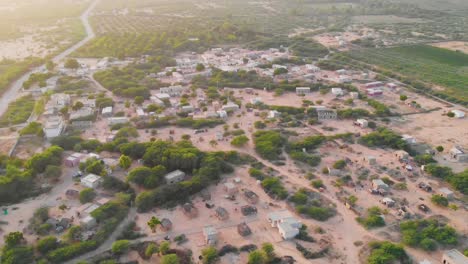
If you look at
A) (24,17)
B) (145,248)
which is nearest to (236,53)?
(145,248)

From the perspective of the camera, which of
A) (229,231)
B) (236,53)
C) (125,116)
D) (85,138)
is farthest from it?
(236,53)

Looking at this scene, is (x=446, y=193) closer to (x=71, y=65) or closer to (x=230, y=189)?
(x=230, y=189)

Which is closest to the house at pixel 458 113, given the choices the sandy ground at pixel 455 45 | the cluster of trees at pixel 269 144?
the cluster of trees at pixel 269 144

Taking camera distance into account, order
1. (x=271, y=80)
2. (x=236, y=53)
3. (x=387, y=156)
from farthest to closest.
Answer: (x=236, y=53)
(x=271, y=80)
(x=387, y=156)

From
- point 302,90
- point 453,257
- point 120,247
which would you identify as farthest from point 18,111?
point 453,257

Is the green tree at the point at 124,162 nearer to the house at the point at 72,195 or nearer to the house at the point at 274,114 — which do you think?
the house at the point at 72,195

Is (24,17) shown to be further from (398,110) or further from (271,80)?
(398,110)
